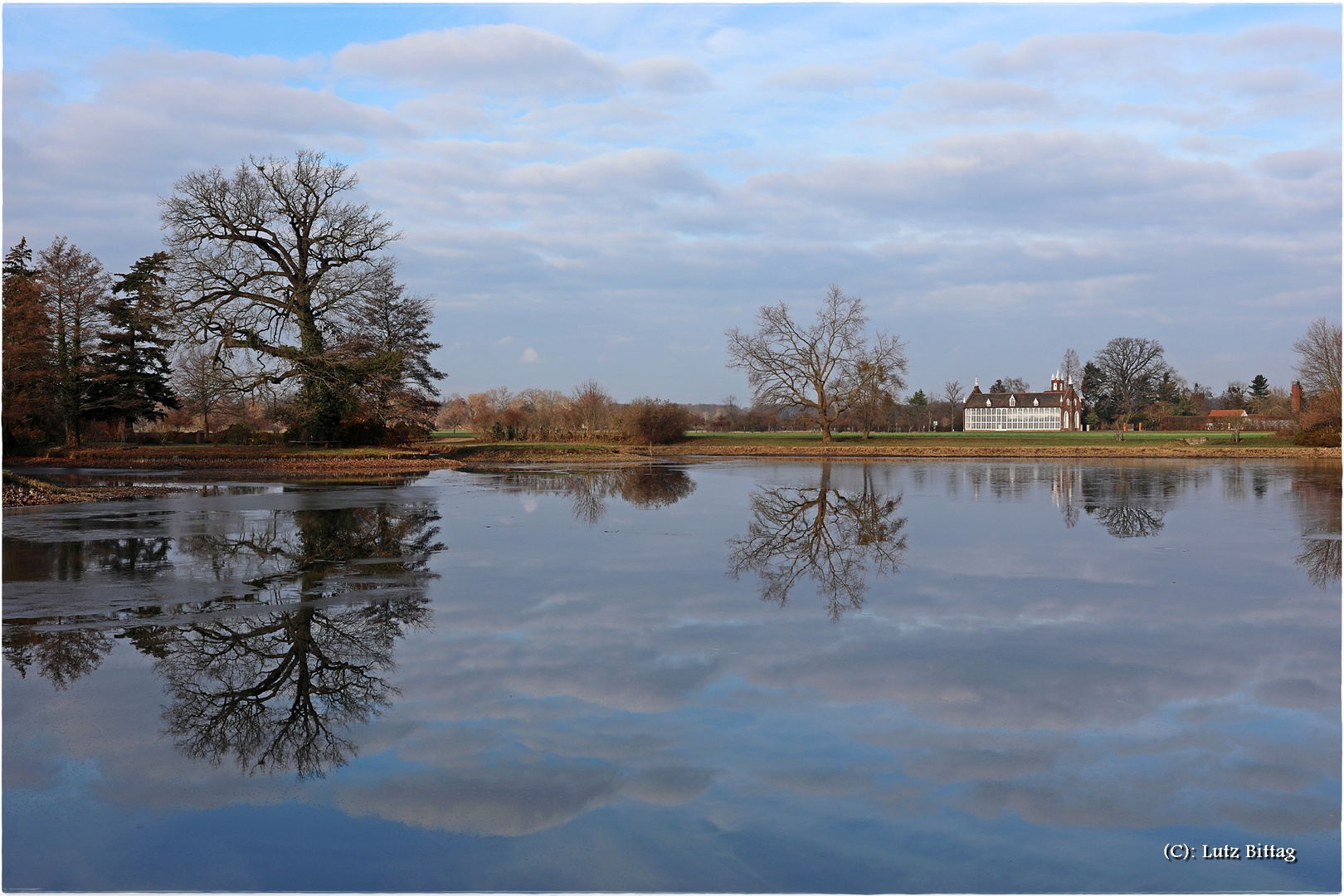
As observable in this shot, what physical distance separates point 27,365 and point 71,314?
4.46 m

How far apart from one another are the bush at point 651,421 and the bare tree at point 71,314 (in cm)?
2957

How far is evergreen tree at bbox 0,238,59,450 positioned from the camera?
4138 cm

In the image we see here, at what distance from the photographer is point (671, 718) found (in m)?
6.21

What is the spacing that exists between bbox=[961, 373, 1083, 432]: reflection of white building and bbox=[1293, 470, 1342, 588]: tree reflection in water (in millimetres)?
94029

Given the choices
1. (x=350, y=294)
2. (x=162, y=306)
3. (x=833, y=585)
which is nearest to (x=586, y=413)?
(x=350, y=294)

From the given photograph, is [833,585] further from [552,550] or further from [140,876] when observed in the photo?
[140,876]

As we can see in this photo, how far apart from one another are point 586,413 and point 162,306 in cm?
2772

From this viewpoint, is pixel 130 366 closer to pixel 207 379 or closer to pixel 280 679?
pixel 207 379

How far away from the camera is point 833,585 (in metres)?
10.8

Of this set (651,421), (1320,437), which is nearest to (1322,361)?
(1320,437)

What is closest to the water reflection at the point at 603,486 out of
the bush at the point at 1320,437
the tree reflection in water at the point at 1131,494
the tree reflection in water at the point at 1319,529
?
the tree reflection in water at the point at 1131,494

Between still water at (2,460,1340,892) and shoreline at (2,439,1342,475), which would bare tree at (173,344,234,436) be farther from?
still water at (2,460,1340,892)

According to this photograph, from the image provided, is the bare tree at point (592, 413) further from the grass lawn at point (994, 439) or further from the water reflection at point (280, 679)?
the water reflection at point (280, 679)

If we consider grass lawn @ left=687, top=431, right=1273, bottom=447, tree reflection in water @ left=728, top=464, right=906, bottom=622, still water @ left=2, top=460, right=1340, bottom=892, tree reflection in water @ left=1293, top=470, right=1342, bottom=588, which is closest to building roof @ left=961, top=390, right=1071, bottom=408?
grass lawn @ left=687, top=431, right=1273, bottom=447
